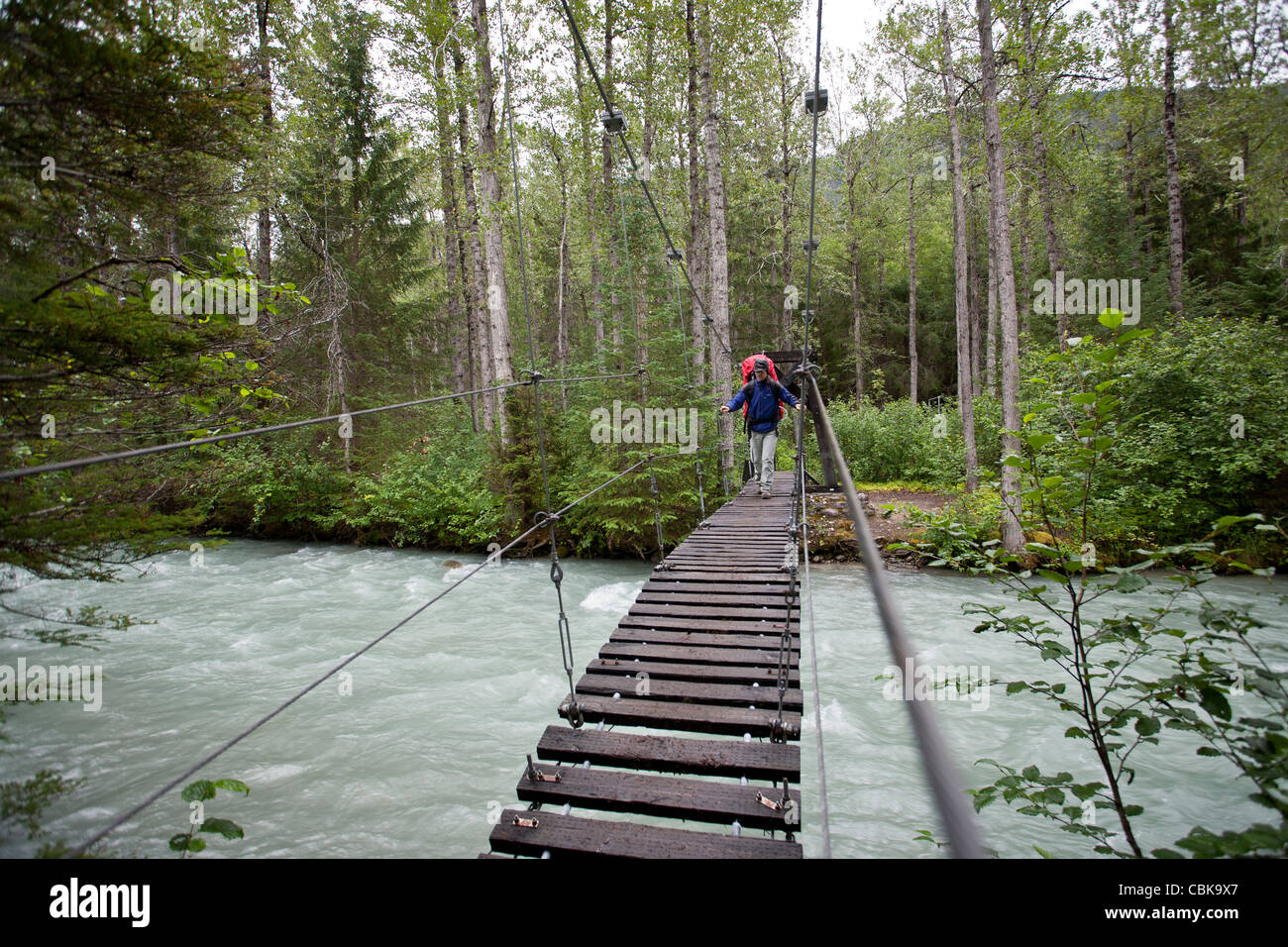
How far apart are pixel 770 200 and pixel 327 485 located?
15.9 metres

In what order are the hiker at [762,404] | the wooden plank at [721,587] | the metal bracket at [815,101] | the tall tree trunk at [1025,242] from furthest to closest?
1. the tall tree trunk at [1025,242]
2. the hiker at [762,404]
3. the metal bracket at [815,101]
4. the wooden plank at [721,587]

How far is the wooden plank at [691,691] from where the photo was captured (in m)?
2.57

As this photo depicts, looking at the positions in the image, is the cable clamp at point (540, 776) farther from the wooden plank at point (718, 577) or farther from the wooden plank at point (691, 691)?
the wooden plank at point (718, 577)

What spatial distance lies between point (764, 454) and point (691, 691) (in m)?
4.54

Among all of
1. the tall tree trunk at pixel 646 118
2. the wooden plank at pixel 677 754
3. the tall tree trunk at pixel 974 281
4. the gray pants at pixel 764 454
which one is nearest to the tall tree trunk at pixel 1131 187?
the tall tree trunk at pixel 974 281

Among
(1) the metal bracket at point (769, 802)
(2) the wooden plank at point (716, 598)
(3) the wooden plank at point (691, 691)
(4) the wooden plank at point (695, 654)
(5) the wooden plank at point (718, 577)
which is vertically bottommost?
(1) the metal bracket at point (769, 802)

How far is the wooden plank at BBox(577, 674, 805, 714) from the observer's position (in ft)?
8.43

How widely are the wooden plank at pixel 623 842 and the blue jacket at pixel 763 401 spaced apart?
4770mm

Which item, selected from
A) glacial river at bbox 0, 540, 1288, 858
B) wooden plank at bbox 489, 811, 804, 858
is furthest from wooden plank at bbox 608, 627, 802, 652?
glacial river at bbox 0, 540, 1288, 858

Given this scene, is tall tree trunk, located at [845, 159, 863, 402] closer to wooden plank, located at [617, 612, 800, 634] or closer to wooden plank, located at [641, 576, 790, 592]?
wooden plank, located at [641, 576, 790, 592]

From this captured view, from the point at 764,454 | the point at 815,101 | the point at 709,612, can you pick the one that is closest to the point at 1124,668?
the point at 709,612

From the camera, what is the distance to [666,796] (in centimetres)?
204

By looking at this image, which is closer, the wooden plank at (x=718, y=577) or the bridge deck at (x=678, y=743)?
the bridge deck at (x=678, y=743)
